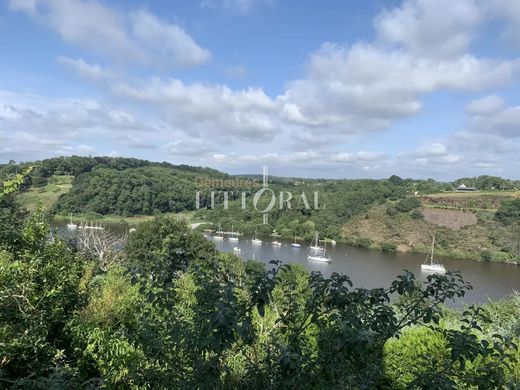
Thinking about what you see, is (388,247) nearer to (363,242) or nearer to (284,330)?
Result: (363,242)

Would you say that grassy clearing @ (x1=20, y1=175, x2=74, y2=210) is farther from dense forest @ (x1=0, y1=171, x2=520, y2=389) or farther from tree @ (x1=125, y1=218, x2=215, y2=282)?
dense forest @ (x1=0, y1=171, x2=520, y2=389)

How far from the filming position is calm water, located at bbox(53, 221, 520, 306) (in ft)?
100.0

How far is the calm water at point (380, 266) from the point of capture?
30.5m

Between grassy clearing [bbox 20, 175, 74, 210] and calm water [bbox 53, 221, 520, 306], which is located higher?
grassy clearing [bbox 20, 175, 74, 210]

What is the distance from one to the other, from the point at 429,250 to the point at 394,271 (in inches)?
673

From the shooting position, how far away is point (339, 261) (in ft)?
140

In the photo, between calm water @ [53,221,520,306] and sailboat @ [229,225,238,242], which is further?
sailboat @ [229,225,238,242]

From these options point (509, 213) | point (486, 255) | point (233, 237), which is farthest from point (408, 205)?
point (233, 237)

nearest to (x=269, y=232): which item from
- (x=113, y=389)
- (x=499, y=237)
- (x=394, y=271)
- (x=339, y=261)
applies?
(x=339, y=261)

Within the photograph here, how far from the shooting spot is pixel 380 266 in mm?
39375

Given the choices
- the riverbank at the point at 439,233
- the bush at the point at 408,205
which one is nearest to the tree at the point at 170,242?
the riverbank at the point at 439,233

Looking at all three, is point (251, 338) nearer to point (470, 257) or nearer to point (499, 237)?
point (470, 257)

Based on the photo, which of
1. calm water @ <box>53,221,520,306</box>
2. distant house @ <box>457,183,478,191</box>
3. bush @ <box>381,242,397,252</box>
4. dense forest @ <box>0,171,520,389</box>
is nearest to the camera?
dense forest @ <box>0,171,520,389</box>

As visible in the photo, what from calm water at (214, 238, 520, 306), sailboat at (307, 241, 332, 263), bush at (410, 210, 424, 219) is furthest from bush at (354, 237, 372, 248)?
sailboat at (307, 241, 332, 263)
